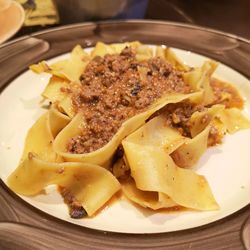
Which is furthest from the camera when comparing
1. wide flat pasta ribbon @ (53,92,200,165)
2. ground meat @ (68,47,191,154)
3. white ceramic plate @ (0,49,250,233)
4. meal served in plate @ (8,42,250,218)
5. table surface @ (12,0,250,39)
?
table surface @ (12,0,250,39)

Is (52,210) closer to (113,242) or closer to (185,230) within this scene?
(113,242)

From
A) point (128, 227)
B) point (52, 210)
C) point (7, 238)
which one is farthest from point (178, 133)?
point (7, 238)

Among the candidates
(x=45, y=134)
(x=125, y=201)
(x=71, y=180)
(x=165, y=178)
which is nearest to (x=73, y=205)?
(x=71, y=180)

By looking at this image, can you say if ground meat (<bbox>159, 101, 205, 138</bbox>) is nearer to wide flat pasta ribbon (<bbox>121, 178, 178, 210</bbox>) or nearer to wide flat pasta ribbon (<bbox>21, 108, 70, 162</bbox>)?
wide flat pasta ribbon (<bbox>121, 178, 178, 210</bbox>)

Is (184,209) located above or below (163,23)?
below

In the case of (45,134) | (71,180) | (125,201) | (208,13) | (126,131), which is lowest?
(125,201)

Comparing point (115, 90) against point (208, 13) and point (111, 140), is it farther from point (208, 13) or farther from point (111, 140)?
point (208, 13)

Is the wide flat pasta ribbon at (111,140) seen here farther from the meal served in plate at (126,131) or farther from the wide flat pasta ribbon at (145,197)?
the wide flat pasta ribbon at (145,197)

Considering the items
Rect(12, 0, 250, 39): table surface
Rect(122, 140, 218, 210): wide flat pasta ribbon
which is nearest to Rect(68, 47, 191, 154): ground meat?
Rect(122, 140, 218, 210): wide flat pasta ribbon
